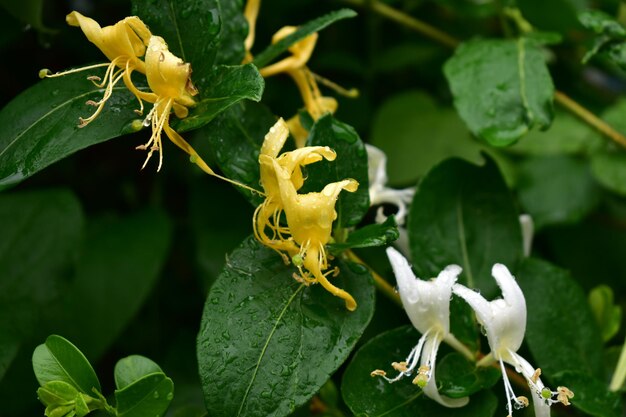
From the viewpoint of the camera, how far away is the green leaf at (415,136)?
1072 mm

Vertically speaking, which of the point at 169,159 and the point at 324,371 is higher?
the point at 324,371

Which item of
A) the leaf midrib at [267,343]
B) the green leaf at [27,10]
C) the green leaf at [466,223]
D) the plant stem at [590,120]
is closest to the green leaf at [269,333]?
the leaf midrib at [267,343]

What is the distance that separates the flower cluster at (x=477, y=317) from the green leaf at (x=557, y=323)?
10 centimetres

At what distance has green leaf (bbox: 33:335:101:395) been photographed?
594mm

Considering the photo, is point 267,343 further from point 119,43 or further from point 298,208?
point 119,43

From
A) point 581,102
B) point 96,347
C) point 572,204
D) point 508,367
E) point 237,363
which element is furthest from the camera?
point 581,102

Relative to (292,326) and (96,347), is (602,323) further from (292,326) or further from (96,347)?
(96,347)

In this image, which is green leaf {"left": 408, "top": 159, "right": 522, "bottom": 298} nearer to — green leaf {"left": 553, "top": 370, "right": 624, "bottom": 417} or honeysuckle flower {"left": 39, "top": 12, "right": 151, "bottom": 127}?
green leaf {"left": 553, "top": 370, "right": 624, "bottom": 417}

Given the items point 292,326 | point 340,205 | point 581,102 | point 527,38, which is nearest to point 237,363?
point 292,326

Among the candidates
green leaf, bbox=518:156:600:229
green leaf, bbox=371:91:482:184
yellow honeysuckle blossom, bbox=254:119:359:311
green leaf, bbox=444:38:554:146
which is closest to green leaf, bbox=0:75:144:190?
yellow honeysuckle blossom, bbox=254:119:359:311

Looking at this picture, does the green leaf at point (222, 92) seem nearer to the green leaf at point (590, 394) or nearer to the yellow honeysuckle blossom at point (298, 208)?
the yellow honeysuckle blossom at point (298, 208)

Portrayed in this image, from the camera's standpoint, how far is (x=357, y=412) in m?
0.63

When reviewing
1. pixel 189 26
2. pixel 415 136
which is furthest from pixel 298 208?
pixel 415 136

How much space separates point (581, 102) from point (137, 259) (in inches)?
29.2
